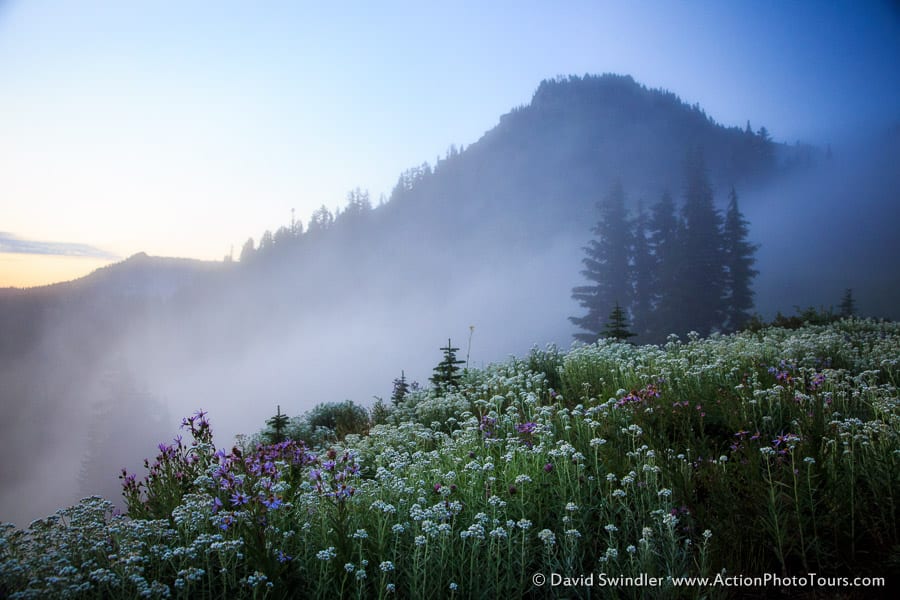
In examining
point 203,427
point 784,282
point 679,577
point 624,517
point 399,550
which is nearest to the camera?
point 679,577

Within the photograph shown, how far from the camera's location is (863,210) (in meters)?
31.2

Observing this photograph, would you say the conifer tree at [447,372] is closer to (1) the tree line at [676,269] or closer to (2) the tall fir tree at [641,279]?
(1) the tree line at [676,269]

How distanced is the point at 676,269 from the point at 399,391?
21.9 m

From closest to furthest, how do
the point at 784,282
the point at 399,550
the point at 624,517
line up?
the point at 399,550 < the point at 624,517 < the point at 784,282

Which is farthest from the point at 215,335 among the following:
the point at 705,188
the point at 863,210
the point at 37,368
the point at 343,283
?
the point at 863,210

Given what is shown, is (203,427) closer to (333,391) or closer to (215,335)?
(333,391)

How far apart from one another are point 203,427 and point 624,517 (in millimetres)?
3582

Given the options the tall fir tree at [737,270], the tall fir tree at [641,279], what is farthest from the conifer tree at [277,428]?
the tall fir tree at [737,270]

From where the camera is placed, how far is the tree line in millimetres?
26766

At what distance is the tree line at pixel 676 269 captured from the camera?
2677 cm

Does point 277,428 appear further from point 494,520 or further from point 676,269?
point 676,269

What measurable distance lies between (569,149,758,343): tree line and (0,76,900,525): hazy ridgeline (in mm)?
5708

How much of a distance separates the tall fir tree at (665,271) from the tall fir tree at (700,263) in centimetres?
36

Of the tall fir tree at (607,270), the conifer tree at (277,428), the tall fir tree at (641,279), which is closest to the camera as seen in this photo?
the conifer tree at (277,428)
